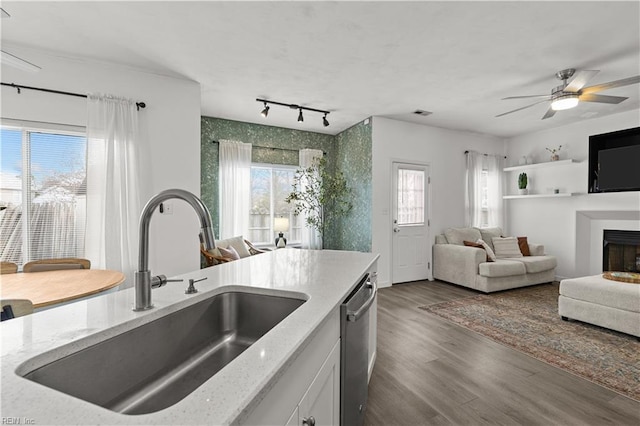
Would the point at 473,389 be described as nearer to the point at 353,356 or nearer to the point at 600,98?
the point at 353,356

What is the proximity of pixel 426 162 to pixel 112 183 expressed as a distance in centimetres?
463

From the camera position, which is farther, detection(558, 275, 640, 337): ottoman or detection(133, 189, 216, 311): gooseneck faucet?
detection(558, 275, 640, 337): ottoman

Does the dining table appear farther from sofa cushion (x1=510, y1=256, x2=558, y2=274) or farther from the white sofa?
sofa cushion (x1=510, y1=256, x2=558, y2=274)

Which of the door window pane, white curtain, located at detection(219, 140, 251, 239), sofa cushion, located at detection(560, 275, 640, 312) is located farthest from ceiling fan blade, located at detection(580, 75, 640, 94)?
white curtain, located at detection(219, 140, 251, 239)

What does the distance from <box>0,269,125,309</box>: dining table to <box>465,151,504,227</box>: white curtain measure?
222 inches

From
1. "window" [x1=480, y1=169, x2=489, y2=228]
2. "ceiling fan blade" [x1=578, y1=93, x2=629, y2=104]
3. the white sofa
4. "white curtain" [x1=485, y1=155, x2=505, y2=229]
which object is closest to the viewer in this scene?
"ceiling fan blade" [x1=578, y1=93, x2=629, y2=104]

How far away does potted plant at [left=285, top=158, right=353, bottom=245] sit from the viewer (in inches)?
211

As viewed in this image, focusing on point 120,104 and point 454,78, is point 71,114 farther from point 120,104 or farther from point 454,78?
point 454,78

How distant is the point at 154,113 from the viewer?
3.16 metres

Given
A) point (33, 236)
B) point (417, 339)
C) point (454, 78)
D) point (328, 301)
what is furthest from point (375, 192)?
point (33, 236)

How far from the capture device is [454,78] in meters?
3.28

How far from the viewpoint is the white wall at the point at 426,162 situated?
189 inches

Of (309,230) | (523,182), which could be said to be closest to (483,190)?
(523,182)

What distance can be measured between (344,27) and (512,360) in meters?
3.03
